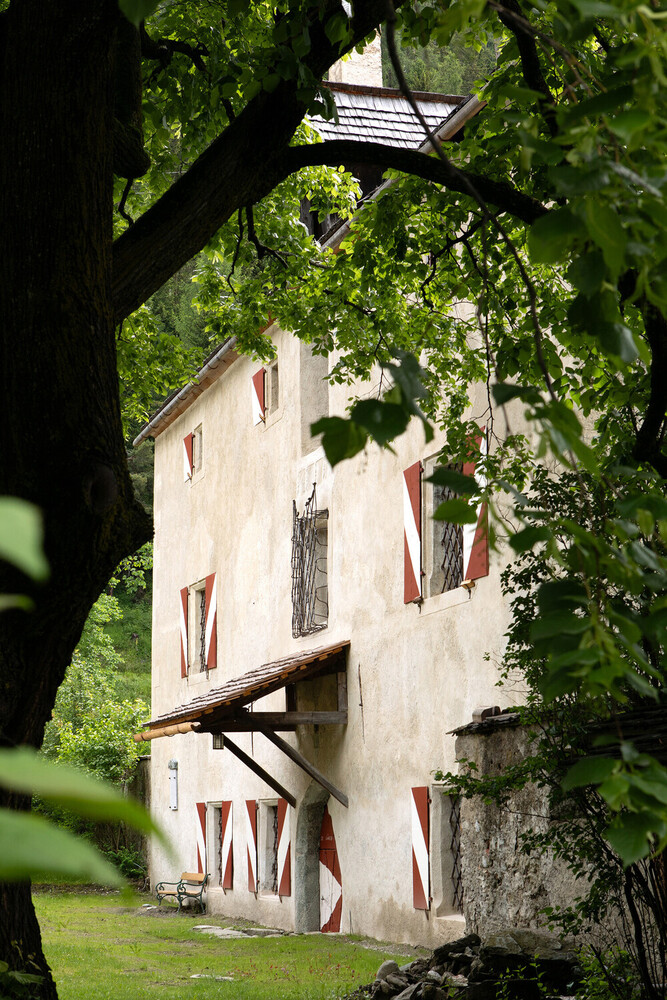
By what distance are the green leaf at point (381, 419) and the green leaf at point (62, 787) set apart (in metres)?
0.99

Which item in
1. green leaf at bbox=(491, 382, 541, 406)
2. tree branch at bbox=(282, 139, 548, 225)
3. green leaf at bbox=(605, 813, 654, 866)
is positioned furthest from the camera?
tree branch at bbox=(282, 139, 548, 225)

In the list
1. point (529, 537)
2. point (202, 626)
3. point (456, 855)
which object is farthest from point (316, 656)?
point (529, 537)

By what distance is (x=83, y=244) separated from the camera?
3.42m

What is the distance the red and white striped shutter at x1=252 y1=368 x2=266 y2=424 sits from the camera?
1454cm

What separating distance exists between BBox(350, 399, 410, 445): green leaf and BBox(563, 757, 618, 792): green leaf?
50 cm

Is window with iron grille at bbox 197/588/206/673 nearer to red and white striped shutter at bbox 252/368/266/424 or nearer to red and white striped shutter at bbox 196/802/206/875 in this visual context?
red and white striped shutter at bbox 196/802/206/875

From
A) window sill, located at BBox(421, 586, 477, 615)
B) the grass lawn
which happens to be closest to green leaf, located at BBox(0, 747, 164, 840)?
the grass lawn

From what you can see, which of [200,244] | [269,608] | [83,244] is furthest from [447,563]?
[83,244]

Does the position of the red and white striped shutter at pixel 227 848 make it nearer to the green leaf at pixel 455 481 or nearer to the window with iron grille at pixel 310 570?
the window with iron grille at pixel 310 570

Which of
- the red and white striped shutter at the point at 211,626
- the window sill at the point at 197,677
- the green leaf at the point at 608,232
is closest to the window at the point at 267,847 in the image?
the red and white striped shutter at the point at 211,626

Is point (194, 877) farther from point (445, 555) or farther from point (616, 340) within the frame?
point (616, 340)

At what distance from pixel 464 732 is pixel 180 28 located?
4.87m

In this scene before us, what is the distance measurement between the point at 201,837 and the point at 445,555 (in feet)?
25.7

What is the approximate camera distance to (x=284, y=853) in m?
12.8
